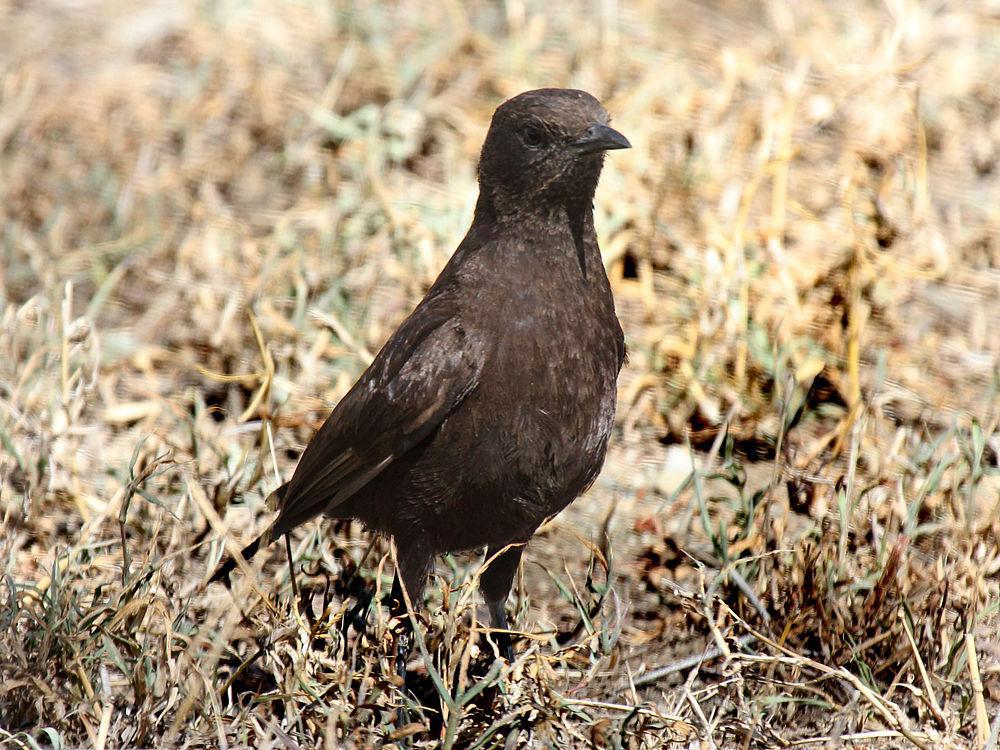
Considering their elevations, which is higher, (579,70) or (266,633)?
(579,70)

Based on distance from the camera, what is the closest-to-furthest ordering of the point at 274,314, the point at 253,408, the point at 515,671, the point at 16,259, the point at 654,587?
1. the point at 515,671
2. the point at 654,587
3. the point at 253,408
4. the point at 274,314
5. the point at 16,259

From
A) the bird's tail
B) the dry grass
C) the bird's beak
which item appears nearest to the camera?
the dry grass

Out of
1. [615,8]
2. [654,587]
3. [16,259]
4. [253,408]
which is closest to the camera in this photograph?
[654,587]

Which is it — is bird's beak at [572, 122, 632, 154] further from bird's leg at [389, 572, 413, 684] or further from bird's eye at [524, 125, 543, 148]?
bird's leg at [389, 572, 413, 684]

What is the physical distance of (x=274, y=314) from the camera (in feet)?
18.6

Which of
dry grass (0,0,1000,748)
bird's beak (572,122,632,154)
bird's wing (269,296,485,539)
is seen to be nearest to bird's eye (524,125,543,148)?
bird's beak (572,122,632,154)

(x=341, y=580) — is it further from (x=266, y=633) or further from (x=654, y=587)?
(x=654, y=587)

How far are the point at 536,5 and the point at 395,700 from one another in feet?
16.7

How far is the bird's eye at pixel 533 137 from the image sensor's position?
4.03 m

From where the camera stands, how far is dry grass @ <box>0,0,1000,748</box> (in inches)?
146

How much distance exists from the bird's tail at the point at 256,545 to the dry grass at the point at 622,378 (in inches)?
3.9

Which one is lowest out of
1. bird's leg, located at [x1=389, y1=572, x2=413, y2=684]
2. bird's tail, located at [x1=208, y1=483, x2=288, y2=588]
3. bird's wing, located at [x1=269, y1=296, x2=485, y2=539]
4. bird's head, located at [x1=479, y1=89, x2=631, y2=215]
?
bird's leg, located at [x1=389, y1=572, x2=413, y2=684]

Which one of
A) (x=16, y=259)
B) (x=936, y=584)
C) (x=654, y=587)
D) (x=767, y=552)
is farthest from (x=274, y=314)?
(x=936, y=584)

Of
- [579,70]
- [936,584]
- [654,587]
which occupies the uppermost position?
[579,70]
